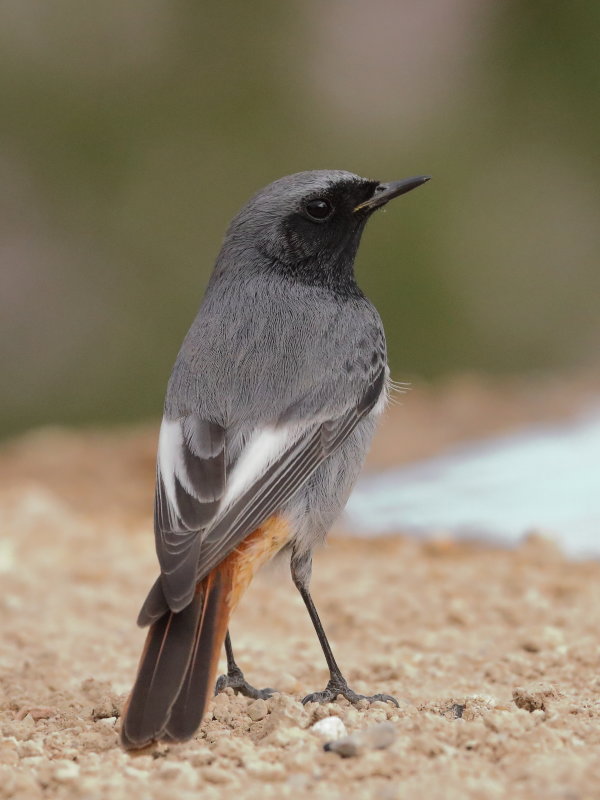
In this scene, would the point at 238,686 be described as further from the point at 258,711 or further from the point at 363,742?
the point at 363,742

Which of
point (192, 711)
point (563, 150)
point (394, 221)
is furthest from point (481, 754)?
point (563, 150)

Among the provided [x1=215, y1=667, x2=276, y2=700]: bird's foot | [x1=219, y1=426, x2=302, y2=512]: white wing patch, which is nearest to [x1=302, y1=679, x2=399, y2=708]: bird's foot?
[x1=215, y1=667, x2=276, y2=700]: bird's foot

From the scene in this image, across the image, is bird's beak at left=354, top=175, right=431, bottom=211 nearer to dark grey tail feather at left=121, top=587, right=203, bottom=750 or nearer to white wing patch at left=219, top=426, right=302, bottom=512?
white wing patch at left=219, top=426, right=302, bottom=512

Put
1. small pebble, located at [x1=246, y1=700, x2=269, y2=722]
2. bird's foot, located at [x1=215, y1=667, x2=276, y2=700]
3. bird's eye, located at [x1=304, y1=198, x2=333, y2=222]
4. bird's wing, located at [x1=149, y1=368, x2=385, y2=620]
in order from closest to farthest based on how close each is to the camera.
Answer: bird's wing, located at [x1=149, y1=368, x2=385, y2=620] → small pebble, located at [x1=246, y1=700, x2=269, y2=722] → bird's foot, located at [x1=215, y1=667, x2=276, y2=700] → bird's eye, located at [x1=304, y1=198, x2=333, y2=222]

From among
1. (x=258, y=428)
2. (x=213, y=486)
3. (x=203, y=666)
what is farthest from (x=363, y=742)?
(x=258, y=428)

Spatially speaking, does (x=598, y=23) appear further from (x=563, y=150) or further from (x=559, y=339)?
(x=559, y=339)
